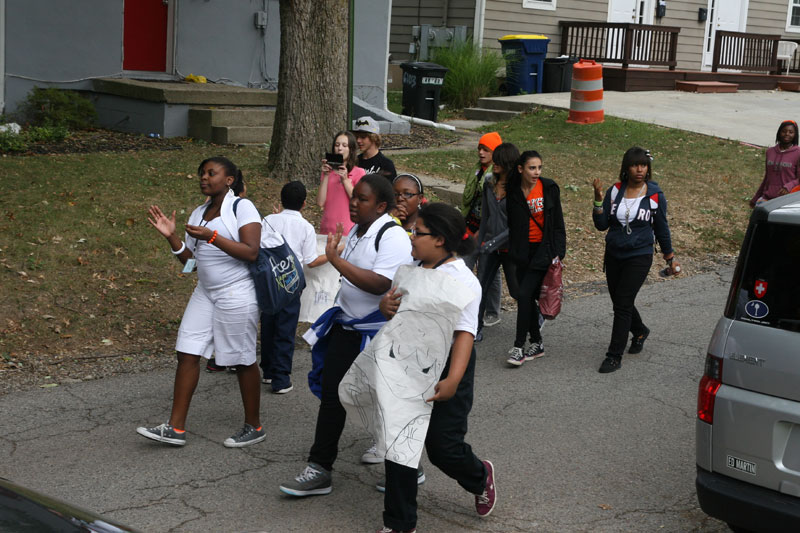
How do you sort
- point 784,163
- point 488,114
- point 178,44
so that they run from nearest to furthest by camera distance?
point 784,163, point 178,44, point 488,114

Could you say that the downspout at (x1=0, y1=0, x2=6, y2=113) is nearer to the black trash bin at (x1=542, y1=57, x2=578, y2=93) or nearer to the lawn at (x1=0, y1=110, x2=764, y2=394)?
the lawn at (x1=0, y1=110, x2=764, y2=394)

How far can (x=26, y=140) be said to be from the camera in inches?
489

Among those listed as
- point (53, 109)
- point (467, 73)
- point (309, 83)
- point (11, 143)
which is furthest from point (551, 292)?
point (467, 73)

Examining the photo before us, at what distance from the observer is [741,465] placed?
13.2ft

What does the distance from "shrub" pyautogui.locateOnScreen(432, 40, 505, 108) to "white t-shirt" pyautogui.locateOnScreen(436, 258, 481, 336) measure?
17.3m

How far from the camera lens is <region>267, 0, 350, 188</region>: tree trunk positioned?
11078 mm

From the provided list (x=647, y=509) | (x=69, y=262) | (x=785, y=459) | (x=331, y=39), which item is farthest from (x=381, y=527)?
(x=331, y=39)

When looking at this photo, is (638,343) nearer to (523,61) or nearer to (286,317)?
(286,317)

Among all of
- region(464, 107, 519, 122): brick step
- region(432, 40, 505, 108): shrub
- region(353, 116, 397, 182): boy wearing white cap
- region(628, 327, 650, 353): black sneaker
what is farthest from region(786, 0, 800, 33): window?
region(353, 116, 397, 182): boy wearing white cap

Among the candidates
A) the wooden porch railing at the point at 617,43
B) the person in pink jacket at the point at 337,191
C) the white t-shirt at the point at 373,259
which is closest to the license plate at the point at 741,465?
the white t-shirt at the point at 373,259

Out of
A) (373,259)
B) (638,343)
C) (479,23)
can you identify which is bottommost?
(638,343)

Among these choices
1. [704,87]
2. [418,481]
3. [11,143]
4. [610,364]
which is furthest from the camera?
[704,87]

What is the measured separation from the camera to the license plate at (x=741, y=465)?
3.97 metres

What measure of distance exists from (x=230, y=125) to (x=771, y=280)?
1084cm
